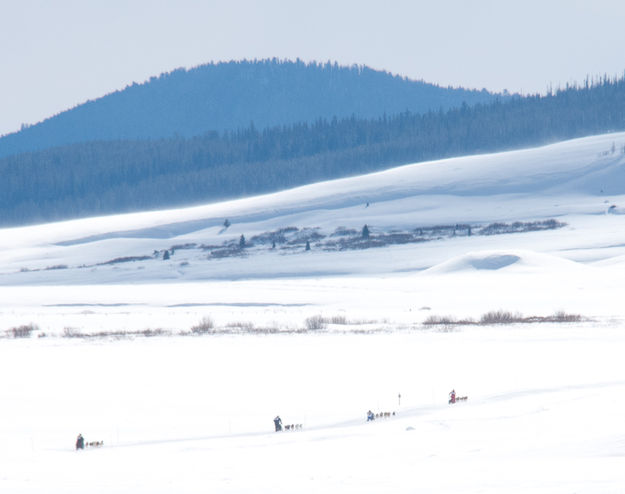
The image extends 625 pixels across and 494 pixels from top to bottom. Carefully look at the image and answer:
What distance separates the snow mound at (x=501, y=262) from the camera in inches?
2222

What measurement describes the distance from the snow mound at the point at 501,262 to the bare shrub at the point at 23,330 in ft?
93.4

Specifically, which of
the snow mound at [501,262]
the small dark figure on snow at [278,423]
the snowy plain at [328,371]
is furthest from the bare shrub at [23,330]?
the snow mound at [501,262]

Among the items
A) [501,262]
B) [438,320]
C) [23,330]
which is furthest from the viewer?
[501,262]

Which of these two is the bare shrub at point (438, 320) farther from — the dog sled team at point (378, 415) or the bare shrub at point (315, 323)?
the dog sled team at point (378, 415)

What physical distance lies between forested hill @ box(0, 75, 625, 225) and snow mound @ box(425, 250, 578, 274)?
83426 mm

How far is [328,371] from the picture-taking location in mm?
24797

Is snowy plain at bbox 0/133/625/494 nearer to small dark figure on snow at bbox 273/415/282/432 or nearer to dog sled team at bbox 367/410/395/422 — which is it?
dog sled team at bbox 367/410/395/422

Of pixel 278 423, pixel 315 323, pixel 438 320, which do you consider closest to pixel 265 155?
pixel 438 320

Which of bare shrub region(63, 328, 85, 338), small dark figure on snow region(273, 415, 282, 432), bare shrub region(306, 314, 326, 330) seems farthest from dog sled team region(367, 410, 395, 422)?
bare shrub region(63, 328, 85, 338)

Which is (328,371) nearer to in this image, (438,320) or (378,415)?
(378,415)

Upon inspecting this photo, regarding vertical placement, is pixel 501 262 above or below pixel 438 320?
below

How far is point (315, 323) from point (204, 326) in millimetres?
4454

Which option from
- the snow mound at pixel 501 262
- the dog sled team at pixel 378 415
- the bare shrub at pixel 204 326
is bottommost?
the snow mound at pixel 501 262

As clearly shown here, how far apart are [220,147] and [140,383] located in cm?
15224
